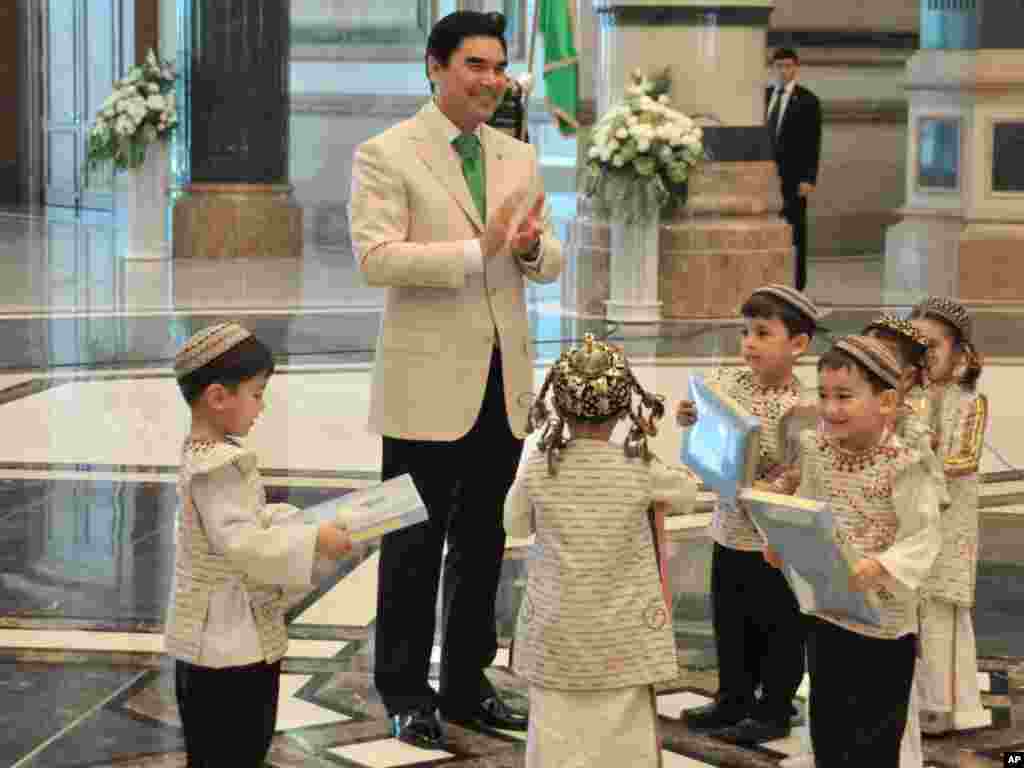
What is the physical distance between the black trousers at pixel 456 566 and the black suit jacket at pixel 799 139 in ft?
28.6

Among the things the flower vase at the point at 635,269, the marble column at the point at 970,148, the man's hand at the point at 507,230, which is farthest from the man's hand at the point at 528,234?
the marble column at the point at 970,148

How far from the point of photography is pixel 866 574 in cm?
391

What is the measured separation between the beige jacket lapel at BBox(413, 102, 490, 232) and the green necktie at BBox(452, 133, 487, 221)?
0.10 ft

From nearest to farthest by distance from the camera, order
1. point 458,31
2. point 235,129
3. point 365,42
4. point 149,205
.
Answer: point 458,31
point 149,205
point 235,129
point 365,42

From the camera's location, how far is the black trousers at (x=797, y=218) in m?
13.5

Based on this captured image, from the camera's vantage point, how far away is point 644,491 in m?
3.99

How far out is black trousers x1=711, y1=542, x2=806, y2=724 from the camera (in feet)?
15.7

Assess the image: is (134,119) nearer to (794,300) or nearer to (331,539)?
(794,300)

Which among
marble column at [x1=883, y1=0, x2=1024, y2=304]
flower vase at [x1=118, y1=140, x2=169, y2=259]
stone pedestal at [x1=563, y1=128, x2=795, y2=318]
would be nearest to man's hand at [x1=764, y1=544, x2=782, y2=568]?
stone pedestal at [x1=563, y1=128, x2=795, y2=318]

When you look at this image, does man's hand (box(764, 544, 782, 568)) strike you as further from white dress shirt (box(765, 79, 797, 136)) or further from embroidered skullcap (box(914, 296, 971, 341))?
white dress shirt (box(765, 79, 797, 136))

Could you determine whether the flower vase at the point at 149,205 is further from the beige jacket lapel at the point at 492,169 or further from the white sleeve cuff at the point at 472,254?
the white sleeve cuff at the point at 472,254

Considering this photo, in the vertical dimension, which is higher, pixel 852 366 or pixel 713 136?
pixel 713 136

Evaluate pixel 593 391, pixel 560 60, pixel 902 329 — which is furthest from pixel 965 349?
pixel 560 60

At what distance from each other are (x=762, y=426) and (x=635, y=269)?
309 inches
